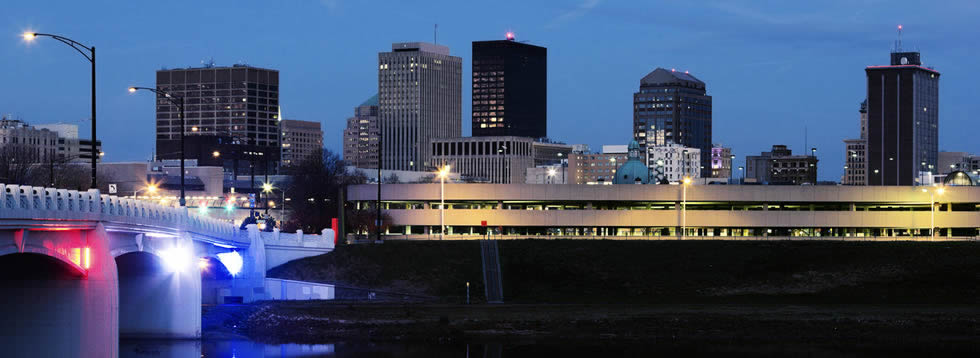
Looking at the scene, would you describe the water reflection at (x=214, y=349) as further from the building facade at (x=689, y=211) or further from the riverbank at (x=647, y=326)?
the building facade at (x=689, y=211)

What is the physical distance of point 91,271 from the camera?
2190 inches

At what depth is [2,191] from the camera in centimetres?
4784

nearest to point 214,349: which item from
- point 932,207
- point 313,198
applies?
point 932,207

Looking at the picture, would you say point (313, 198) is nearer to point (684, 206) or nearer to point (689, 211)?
point (689, 211)

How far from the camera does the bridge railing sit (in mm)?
48406

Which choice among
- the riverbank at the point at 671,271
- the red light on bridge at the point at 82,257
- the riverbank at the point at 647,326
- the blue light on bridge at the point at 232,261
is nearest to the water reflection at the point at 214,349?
the riverbank at the point at 647,326

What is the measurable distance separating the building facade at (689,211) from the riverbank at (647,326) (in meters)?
57.4

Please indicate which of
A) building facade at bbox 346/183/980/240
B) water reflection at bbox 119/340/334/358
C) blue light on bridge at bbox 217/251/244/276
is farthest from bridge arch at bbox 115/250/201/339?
building facade at bbox 346/183/980/240

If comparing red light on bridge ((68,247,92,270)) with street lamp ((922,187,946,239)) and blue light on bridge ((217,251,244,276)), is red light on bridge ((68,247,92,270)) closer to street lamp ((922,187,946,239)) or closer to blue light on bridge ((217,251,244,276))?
blue light on bridge ((217,251,244,276))

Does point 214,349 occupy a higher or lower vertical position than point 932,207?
lower

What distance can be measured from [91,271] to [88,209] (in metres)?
2.65

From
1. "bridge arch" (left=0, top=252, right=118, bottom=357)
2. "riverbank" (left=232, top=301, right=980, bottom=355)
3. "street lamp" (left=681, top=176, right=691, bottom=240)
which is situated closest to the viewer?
"bridge arch" (left=0, top=252, right=118, bottom=357)

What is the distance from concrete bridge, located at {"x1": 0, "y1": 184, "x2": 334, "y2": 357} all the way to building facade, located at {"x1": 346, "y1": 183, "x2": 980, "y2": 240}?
7105 centimetres

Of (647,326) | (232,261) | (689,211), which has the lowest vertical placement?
(647,326)
